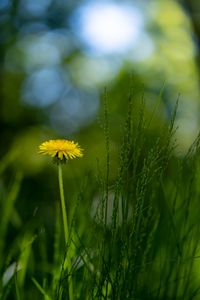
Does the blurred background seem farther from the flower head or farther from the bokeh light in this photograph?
the flower head

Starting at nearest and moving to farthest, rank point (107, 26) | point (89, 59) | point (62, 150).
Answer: point (62, 150) < point (89, 59) < point (107, 26)

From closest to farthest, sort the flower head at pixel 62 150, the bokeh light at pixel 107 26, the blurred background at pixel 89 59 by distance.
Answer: the flower head at pixel 62 150 → the blurred background at pixel 89 59 → the bokeh light at pixel 107 26

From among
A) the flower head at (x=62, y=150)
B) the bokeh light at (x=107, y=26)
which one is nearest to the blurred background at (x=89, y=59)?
the bokeh light at (x=107, y=26)

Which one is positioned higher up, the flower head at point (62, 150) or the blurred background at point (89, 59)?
the blurred background at point (89, 59)

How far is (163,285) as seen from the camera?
823 millimetres

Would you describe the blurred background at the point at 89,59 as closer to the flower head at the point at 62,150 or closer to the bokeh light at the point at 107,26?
the bokeh light at the point at 107,26

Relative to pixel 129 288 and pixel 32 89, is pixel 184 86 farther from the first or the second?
pixel 129 288

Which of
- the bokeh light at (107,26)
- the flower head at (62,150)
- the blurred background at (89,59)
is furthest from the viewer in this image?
the bokeh light at (107,26)

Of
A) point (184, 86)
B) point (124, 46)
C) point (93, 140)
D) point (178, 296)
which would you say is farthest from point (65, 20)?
point (178, 296)

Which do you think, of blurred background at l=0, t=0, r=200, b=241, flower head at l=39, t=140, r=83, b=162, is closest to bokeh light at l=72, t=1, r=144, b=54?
blurred background at l=0, t=0, r=200, b=241

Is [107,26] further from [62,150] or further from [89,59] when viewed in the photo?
[62,150]

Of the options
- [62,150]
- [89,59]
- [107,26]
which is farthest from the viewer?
[107,26]

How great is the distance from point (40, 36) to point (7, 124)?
2.53m

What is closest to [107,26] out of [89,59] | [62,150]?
[89,59]
